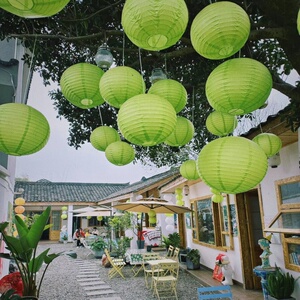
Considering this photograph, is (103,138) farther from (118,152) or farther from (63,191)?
(63,191)

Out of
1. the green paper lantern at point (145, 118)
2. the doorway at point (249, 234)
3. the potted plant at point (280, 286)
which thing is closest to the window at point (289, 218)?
the potted plant at point (280, 286)

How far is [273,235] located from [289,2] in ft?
16.9

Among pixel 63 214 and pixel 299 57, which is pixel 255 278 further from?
pixel 63 214

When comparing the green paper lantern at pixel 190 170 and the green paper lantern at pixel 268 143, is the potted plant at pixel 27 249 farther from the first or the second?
the green paper lantern at pixel 268 143

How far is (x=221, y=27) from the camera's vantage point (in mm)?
A: 1723

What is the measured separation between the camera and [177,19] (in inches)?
65.8

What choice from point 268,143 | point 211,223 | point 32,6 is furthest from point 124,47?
point 211,223

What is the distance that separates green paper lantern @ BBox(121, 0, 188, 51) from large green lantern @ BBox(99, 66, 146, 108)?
427 millimetres

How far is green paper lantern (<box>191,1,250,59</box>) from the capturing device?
173cm

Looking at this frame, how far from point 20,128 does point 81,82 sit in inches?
25.2

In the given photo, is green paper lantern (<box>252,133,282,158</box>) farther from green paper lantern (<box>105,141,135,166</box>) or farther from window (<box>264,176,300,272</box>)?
window (<box>264,176,300,272</box>)

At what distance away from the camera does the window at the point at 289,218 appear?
5531 millimetres

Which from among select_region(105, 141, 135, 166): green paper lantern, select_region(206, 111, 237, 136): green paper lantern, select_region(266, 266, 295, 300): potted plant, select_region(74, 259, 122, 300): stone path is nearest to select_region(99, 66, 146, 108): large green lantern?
select_region(105, 141, 135, 166): green paper lantern

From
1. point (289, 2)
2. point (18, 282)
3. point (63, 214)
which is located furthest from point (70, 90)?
point (63, 214)
